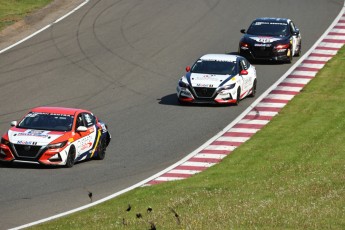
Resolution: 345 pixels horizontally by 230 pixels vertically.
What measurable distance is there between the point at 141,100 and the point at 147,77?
342 cm

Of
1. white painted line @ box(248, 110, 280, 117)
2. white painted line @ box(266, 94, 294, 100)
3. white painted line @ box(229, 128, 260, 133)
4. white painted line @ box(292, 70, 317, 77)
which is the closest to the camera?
white painted line @ box(229, 128, 260, 133)

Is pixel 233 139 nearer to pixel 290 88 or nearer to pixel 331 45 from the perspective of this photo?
pixel 290 88

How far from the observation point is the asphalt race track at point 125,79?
76.4ft

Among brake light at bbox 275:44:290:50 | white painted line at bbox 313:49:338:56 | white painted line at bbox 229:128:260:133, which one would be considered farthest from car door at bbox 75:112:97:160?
white painted line at bbox 313:49:338:56

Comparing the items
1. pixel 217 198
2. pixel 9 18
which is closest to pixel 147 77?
pixel 9 18

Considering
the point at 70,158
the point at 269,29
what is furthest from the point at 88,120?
the point at 269,29

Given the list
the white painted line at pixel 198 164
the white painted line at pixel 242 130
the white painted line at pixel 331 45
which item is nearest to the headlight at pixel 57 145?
the white painted line at pixel 198 164

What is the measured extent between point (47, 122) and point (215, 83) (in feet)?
28.8

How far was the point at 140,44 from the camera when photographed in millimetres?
41812

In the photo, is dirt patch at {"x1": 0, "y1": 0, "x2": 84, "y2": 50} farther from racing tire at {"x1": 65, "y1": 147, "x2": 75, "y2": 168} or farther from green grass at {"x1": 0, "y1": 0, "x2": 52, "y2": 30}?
racing tire at {"x1": 65, "y1": 147, "x2": 75, "y2": 168}

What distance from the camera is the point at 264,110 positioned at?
3269 centimetres

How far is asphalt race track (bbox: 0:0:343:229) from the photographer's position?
2330 cm

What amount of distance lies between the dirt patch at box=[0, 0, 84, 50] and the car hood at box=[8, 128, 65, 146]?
53.8 ft

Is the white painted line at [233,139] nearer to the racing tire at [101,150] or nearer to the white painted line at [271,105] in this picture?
the racing tire at [101,150]
